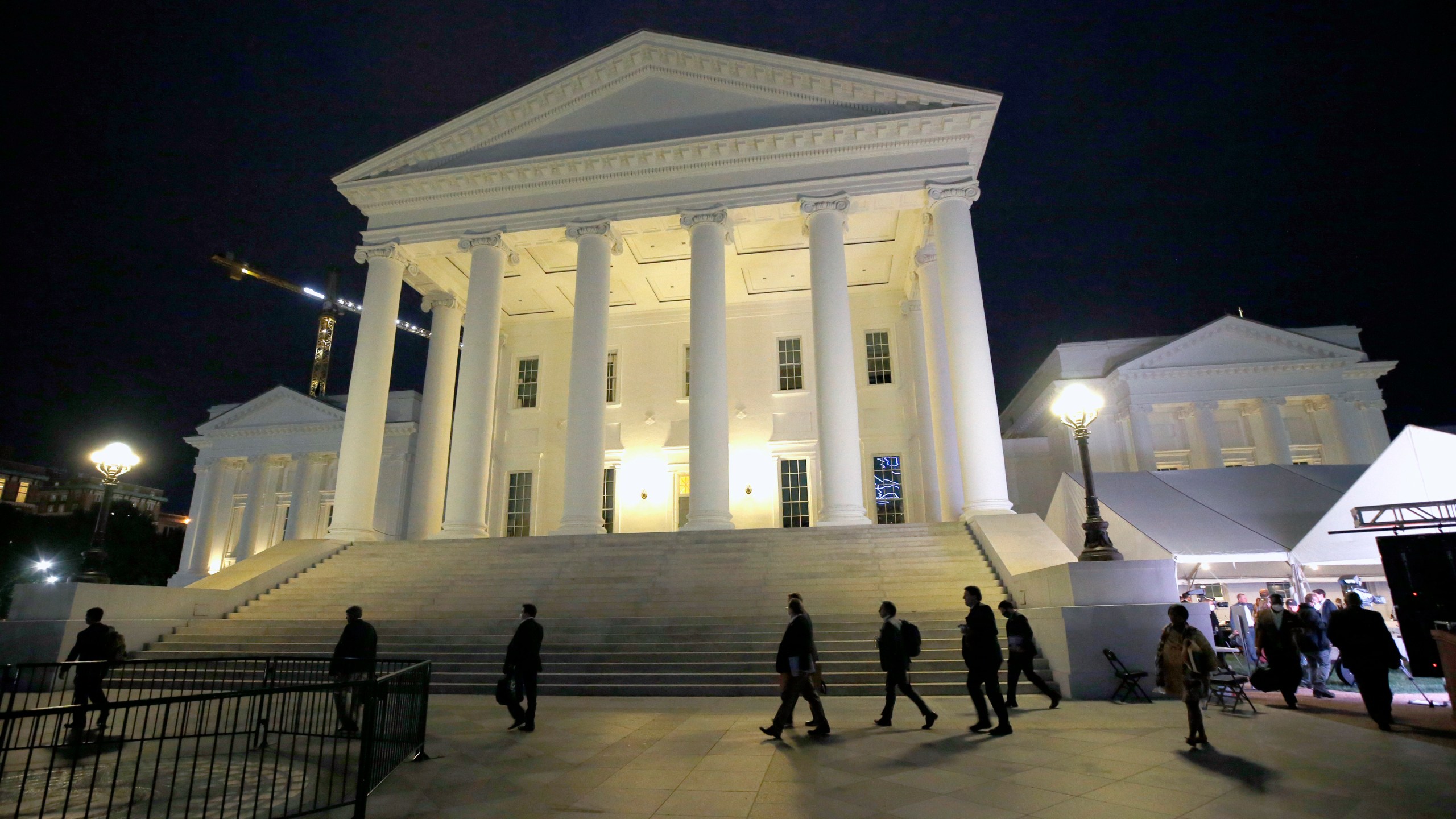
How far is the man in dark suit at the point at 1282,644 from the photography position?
33.5ft

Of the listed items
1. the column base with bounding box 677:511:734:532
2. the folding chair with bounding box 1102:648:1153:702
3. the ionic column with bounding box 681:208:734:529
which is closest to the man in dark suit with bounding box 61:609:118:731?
the column base with bounding box 677:511:734:532

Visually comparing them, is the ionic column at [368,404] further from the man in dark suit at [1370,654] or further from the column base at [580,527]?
the man in dark suit at [1370,654]

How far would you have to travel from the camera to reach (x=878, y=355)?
2848cm

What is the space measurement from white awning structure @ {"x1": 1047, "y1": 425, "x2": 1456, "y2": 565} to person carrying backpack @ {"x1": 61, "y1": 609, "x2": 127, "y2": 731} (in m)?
17.7

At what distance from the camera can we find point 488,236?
22.9 m

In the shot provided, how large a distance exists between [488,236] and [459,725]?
57.0 feet

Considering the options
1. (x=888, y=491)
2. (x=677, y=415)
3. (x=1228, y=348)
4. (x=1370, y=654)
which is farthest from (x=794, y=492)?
(x=1228, y=348)

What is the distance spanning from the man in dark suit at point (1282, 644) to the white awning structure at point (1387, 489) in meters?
6.02

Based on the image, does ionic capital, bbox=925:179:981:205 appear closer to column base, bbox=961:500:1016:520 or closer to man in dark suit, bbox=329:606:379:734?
column base, bbox=961:500:1016:520

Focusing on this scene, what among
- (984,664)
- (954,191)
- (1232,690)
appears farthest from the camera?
(954,191)

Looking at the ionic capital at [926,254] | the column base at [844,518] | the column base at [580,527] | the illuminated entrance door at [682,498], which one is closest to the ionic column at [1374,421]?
the ionic capital at [926,254]

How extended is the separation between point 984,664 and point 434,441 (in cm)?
2046

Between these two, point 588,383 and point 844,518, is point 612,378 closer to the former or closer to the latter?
point 588,383

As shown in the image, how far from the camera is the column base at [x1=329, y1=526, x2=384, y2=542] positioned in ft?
66.9
